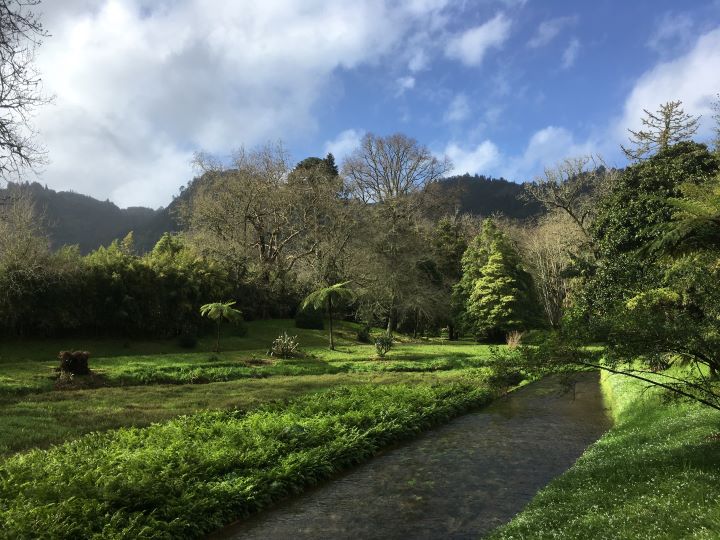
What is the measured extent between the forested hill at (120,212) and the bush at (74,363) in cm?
7610

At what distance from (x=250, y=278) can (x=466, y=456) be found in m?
31.9

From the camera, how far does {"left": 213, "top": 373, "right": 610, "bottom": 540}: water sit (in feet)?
23.0

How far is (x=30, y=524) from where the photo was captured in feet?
18.3

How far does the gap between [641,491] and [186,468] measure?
268 inches

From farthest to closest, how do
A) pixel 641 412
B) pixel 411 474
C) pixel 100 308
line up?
pixel 100 308
pixel 641 412
pixel 411 474

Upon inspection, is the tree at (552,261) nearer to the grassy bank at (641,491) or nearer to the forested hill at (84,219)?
the grassy bank at (641,491)

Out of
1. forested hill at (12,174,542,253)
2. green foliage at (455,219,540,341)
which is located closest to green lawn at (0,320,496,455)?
green foliage at (455,219,540,341)

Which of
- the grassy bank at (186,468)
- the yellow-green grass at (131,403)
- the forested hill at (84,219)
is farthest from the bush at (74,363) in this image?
the forested hill at (84,219)

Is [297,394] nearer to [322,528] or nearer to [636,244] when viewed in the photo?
[322,528]

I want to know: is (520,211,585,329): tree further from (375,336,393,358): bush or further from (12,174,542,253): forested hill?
(12,174,542,253): forested hill

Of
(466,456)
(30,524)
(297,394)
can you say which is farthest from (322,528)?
(297,394)

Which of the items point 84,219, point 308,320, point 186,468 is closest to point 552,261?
point 308,320

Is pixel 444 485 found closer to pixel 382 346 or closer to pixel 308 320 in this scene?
pixel 382 346

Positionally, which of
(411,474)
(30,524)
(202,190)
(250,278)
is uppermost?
(202,190)
